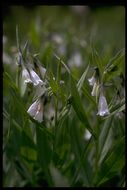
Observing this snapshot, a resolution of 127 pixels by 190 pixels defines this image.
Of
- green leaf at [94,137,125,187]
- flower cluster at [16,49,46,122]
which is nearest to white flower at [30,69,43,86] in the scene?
flower cluster at [16,49,46,122]

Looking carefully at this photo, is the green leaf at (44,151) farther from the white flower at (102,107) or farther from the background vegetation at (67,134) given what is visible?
→ the white flower at (102,107)

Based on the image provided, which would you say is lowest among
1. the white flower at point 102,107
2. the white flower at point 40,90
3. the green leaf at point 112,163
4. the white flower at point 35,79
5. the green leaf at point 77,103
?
the green leaf at point 112,163

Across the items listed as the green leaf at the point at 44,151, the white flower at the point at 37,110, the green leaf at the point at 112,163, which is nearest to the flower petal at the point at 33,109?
the white flower at the point at 37,110

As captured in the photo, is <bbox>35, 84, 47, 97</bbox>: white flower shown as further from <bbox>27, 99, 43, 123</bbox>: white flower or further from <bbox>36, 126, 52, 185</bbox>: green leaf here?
<bbox>36, 126, 52, 185</bbox>: green leaf

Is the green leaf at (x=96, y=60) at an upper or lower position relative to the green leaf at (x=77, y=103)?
upper

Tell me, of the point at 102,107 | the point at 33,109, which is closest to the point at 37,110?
the point at 33,109

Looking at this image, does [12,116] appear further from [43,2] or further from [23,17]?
[23,17]

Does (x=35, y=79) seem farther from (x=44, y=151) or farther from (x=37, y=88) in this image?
(x=44, y=151)

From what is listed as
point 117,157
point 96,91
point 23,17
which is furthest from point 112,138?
point 23,17
